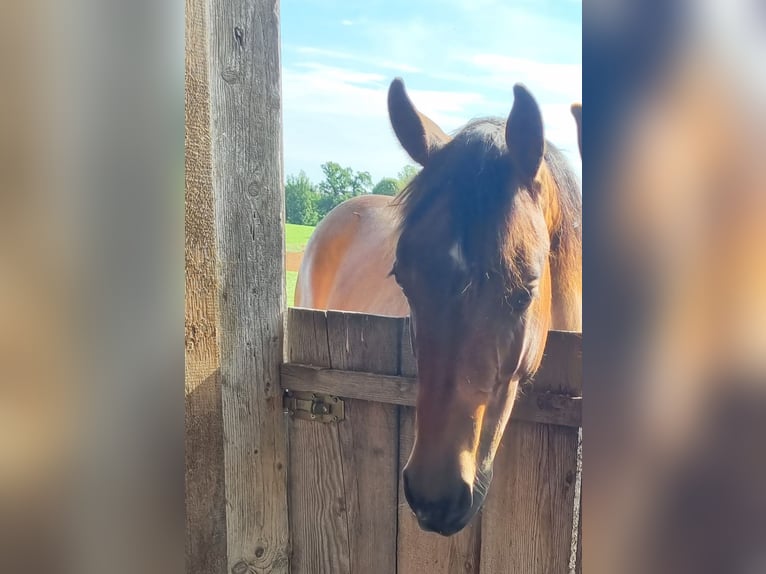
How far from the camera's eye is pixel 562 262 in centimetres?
122

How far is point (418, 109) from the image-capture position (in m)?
1.20

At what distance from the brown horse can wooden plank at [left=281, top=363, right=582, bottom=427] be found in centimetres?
5

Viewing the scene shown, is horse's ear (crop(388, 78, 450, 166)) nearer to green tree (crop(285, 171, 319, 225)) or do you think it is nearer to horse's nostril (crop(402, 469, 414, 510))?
green tree (crop(285, 171, 319, 225))

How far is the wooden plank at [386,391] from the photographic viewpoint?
3.72 ft

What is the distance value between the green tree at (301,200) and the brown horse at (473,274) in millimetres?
265

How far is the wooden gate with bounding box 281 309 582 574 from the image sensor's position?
1.15 metres

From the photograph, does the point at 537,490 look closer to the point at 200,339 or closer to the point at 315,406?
the point at 315,406
